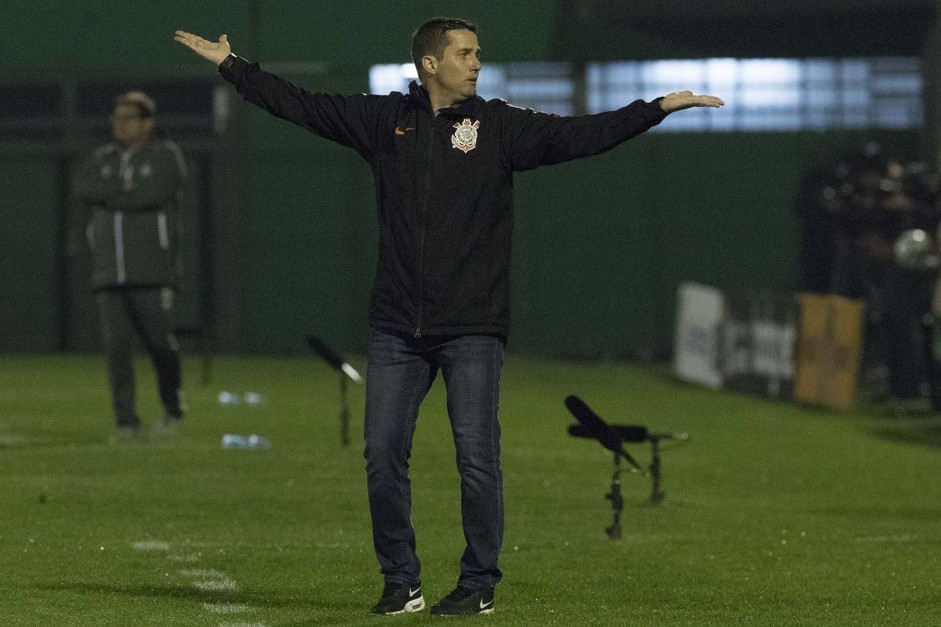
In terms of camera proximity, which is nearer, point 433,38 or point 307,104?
point 433,38

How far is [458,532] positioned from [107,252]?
15.1ft

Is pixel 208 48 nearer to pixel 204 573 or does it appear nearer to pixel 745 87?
pixel 204 573

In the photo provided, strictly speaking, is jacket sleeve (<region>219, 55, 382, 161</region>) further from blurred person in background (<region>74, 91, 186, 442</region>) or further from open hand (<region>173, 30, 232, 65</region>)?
blurred person in background (<region>74, 91, 186, 442</region>)

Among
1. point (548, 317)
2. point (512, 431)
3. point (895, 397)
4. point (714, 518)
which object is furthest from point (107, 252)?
point (548, 317)

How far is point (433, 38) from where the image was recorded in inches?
283

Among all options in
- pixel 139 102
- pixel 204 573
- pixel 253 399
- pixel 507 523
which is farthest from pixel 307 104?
pixel 253 399

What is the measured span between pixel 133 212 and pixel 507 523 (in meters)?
4.47

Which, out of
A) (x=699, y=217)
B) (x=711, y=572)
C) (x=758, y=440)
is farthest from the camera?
(x=699, y=217)

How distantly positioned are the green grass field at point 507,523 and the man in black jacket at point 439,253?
1.16 feet

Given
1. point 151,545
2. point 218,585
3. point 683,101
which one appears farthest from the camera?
point 151,545

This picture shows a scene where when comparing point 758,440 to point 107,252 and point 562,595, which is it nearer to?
point 107,252

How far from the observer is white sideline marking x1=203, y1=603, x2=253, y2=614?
24.4ft

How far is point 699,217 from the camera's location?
2745 centimetres

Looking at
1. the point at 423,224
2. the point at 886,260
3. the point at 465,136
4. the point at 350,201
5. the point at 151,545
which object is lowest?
the point at 151,545
